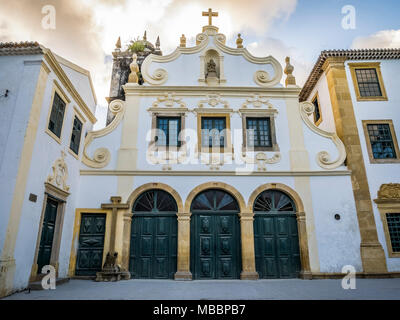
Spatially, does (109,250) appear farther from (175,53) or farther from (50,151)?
(175,53)

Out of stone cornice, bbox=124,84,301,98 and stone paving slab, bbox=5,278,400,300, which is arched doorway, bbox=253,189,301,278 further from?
stone cornice, bbox=124,84,301,98

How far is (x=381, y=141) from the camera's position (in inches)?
499

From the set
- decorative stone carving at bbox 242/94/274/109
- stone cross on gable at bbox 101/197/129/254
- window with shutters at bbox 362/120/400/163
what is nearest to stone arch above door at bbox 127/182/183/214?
stone cross on gable at bbox 101/197/129/254

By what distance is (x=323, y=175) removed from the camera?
12086mm

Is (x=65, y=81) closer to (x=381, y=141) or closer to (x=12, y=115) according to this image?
(x=12, y=115)

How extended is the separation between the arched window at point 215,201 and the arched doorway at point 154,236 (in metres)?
0.97

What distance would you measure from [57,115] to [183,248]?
655 cm

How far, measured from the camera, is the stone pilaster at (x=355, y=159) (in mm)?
11062

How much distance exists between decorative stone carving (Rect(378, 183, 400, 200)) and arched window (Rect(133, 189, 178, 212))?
840 cm

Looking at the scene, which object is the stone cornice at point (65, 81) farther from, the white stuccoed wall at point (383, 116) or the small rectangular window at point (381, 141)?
the small rectangular window at point (381, 141)

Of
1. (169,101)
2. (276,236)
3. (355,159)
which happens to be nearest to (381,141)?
(355,159)

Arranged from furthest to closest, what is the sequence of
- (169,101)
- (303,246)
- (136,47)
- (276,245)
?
(136,47) < (169,101) < (276,245) < (303,246)
